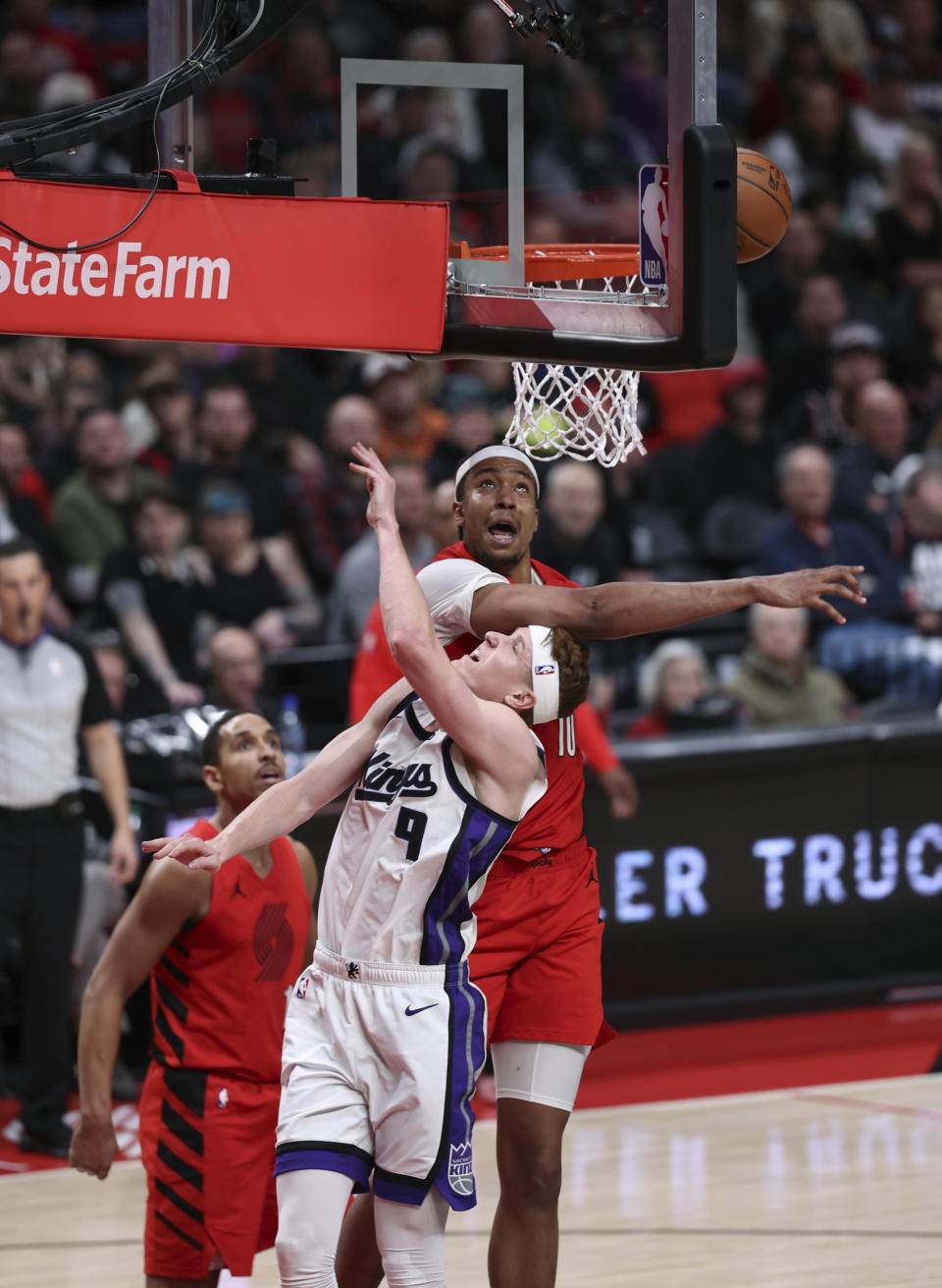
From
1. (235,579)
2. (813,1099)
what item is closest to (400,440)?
(235,579)

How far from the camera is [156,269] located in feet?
13.7

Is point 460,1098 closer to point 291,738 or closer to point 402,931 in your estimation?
point 402,931

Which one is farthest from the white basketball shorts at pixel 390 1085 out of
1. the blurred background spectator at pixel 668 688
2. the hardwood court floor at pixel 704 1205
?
the blurred background spectator at pixel 668 688

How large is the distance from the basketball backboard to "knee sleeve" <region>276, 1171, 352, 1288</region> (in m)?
1.76

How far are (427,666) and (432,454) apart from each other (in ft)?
23.1

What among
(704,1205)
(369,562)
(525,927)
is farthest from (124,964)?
(369,562)

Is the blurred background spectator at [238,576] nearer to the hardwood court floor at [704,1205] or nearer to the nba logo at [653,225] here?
the hardwood court floor at [704,1205]

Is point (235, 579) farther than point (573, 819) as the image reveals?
Yes

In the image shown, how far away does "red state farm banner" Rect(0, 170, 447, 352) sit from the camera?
413 centimetres

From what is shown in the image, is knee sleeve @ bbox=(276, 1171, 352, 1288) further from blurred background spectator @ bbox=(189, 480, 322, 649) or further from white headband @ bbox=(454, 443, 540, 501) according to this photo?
blurred background spectator @ bbox=(189, 480, 322, 649)

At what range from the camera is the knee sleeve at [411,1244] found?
13.2 ft

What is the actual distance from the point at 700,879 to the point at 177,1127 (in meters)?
4.31

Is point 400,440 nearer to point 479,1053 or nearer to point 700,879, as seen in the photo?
point 700,879

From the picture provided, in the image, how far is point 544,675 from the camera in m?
4.31
